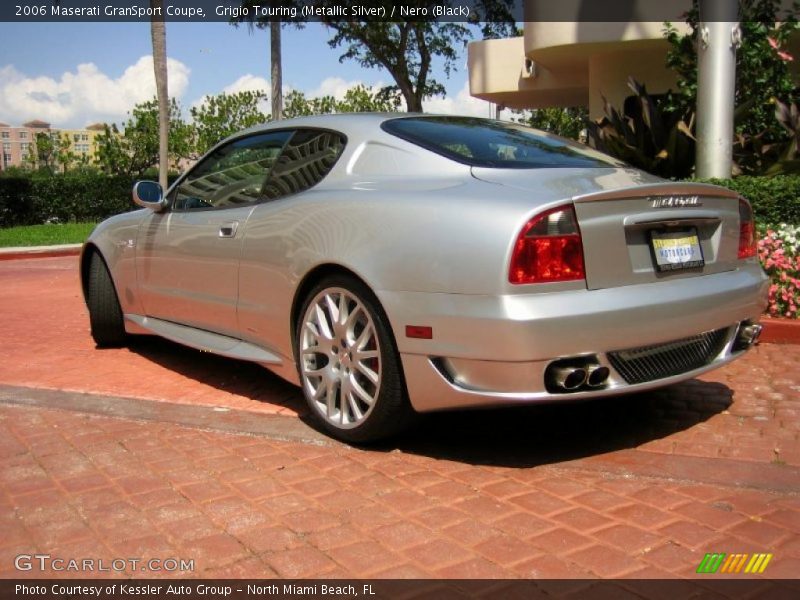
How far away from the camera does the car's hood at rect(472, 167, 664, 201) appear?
3310 mm

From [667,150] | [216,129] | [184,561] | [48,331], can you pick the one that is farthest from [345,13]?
A: [184,561]

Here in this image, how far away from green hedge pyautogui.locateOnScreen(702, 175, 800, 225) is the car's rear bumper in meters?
3.58

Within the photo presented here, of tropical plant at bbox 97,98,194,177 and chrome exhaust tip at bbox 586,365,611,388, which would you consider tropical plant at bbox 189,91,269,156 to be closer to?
tropical plant at bbox 97,98,194,177

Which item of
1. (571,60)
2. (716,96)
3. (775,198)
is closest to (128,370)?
(775,198)

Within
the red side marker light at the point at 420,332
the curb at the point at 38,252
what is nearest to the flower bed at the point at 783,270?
the red side marker light at the point at 420,332

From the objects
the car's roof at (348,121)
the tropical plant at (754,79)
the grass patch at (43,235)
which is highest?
the tropical plant at (754,79)

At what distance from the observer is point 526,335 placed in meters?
3.09

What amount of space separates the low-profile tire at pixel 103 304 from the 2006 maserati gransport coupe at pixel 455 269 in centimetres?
128

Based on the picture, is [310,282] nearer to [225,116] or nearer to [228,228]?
[228,228]

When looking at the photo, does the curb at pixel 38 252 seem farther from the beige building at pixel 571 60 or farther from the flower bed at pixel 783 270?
the flower bed at pixel 783 270

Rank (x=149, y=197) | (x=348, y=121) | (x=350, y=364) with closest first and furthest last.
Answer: (x=350, y=364)
(x=348, y=121)
(x=149, y=197)

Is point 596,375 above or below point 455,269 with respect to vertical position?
below

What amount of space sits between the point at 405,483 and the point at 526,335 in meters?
0.78

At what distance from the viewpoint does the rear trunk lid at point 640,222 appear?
325cm
